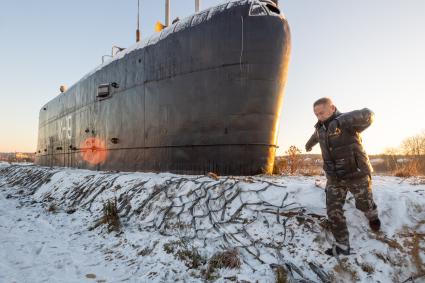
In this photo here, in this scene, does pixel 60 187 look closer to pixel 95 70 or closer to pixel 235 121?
pixel 95 70

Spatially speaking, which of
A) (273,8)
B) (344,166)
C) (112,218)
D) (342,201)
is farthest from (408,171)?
(112,218)

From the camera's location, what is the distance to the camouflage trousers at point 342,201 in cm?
411

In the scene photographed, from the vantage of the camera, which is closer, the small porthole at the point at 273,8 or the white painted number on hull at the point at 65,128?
the small porthole at the point at 273,8

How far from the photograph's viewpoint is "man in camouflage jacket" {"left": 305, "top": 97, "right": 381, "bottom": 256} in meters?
4.06

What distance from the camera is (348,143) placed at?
410cm

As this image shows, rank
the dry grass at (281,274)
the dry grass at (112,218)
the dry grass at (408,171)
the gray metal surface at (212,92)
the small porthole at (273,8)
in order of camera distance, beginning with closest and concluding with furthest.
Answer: the dry grass at (281,274) < the dry grass at (112,218) < the gray metal surface at (212,92) < the small porthole at (273,8) < the dry grass at (408,171)

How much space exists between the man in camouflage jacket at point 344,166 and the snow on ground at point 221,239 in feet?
1.03

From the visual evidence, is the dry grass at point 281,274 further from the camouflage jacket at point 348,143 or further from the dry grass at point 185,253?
the camouflage jacket at point 348,143

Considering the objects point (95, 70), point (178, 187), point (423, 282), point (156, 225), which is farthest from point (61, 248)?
point (95, 70)

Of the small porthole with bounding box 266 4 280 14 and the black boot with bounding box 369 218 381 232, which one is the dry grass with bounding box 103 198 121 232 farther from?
the small porthole with bounding box 266 4 280 14

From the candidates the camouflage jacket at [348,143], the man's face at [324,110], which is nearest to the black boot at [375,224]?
the camouflage jacket at [348,143]

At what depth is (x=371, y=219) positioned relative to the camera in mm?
4191

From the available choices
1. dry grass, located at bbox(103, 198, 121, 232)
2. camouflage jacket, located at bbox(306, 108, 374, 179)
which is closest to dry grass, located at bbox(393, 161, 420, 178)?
camouflage jacket, located at bbox(306, 108, 374, 179)

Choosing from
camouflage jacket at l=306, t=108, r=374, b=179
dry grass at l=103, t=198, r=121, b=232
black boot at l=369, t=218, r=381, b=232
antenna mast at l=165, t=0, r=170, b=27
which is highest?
antenna mast at l=165, t=0, r=170, b=27
